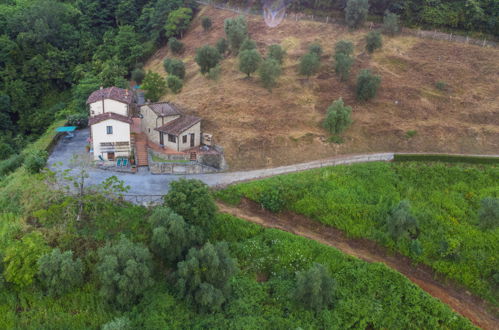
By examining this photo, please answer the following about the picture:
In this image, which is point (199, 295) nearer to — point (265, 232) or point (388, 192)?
point (265, 232)

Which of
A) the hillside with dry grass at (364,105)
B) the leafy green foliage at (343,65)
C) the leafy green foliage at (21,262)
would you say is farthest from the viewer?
the leafy green foliage at (343,65)

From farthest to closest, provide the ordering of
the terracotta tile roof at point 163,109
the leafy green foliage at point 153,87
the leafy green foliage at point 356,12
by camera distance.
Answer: the leafy green foliage at point 356,12, the leafy green foliage at point 153,87, the terracotta tile roof at point 163,109

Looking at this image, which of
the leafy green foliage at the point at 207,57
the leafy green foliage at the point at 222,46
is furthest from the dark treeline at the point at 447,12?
the leafy green foliage at the point at 207,57

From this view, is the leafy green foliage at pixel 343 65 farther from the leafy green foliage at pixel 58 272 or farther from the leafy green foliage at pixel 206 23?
the leafy green foliage at pixel 58 272

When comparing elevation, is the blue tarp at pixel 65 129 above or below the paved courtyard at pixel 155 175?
above

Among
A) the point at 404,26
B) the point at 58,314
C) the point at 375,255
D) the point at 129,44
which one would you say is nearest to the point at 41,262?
the point at 58,314

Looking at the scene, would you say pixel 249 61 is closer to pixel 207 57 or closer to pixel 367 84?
pixel 207 57

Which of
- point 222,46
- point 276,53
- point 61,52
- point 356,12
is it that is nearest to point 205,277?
point 276,53
